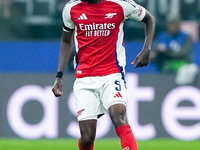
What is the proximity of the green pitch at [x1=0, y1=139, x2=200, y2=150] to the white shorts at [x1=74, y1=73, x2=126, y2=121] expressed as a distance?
279 centimetres

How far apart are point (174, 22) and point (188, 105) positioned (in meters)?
1.81

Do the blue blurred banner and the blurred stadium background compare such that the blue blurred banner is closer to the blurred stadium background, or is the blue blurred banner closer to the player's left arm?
the blurred stadium background

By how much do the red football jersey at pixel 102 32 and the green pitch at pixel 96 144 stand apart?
2.97m

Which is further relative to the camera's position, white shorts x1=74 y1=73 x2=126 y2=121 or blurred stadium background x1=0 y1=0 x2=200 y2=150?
blurred stadium background x1=0 y1=0 x2=200 y2=150

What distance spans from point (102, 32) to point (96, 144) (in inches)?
147

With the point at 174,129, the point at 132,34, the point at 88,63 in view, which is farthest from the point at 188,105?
the point at 88,63

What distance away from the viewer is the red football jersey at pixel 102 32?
5547mm

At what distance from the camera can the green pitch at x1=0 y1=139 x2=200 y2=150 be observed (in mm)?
8406

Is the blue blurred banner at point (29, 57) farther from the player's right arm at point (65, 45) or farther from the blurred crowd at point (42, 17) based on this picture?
the player's right arm at point (65, 45)

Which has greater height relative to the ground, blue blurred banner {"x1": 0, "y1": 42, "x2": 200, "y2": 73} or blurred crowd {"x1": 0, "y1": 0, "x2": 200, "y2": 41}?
blurred crowd {"x1": 0, "y1": 0, "x2": 200, "y2": 41}

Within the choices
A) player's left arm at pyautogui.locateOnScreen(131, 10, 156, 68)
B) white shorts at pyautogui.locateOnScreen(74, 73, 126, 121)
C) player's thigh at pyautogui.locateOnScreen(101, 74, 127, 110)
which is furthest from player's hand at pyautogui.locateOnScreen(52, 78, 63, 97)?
player's left arm at pyautogui.locateOnScreen(131, 10, 156, 68)

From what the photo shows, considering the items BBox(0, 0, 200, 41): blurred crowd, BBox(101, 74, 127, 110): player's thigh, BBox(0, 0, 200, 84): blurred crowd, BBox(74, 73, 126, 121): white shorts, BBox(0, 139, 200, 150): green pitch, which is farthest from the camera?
BBox(0, 0, 200, 41): blurred crowd

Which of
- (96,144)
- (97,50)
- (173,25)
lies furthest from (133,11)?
(173,25)

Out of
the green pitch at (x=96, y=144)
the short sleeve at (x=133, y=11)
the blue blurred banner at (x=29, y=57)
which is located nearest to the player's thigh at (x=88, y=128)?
the short sleeve at (x=133, y=11)
